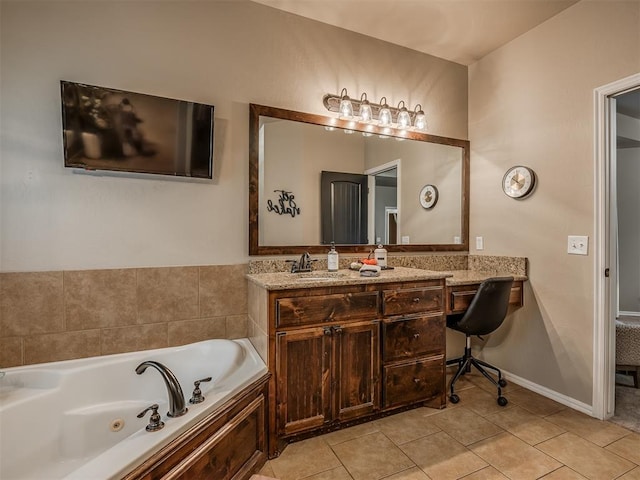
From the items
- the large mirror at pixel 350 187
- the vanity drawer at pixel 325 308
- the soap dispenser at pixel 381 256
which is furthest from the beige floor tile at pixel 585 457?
the large mirror at pixel 350 187

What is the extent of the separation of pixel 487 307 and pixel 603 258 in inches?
30.1

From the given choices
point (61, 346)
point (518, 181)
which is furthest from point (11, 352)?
point (518, 181)

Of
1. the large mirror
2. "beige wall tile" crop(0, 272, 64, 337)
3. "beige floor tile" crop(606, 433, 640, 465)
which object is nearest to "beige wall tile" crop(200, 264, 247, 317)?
the large mirror

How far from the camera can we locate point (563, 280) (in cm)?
234

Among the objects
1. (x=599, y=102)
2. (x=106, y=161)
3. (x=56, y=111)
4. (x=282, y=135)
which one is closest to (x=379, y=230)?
(x=282, y=135)

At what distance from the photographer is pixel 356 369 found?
198 centimetres

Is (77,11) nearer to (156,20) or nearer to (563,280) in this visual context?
(156,20)

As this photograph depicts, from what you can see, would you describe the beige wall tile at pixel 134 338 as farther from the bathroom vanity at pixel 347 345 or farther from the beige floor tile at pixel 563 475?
the beige floor tile at pixel 563 475

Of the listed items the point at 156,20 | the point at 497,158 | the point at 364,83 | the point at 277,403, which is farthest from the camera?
the point at 497,158

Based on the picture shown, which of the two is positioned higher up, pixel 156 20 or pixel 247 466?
pixel 156 20

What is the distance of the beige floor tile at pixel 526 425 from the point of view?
6.43ft

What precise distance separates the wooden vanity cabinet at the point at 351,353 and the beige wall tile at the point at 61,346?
1.04 metres

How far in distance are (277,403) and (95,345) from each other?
3.60 feet

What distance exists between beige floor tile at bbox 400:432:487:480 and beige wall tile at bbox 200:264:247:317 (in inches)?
52.1
